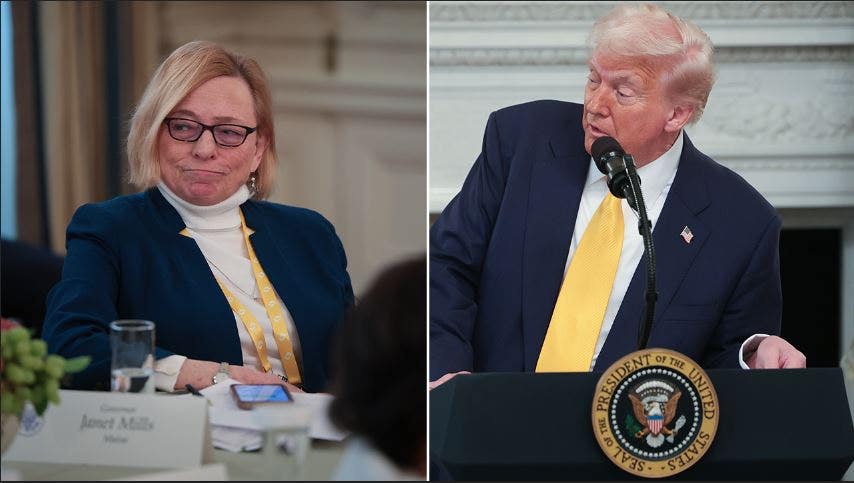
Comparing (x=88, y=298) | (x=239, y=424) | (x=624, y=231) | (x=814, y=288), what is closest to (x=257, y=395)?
(x=239, y=424)

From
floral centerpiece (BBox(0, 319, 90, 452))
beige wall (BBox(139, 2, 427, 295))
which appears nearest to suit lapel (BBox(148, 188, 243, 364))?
beige wall (BBox(139, 2, 427, 295))

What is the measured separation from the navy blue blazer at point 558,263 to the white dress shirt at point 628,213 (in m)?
0.02

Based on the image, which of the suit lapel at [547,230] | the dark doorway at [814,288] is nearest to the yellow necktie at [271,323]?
the suit lapel at [547,230]

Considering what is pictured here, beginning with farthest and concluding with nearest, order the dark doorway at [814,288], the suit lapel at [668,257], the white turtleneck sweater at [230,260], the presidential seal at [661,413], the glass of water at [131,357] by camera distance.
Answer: the dark doorway at [814,288], the suit lapel at [668,257], the white turtleneck sweater at [230,260], the presidential seal at [661,413], the glass of water at [131,357]

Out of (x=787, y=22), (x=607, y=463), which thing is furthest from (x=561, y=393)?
(x=787, y=22)

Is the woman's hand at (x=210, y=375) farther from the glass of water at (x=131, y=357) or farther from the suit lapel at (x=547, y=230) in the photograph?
the suit lapel at (x=547, y=230)

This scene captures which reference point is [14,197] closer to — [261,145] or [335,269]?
[261,145]

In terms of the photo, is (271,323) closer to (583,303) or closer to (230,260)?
(230,260)

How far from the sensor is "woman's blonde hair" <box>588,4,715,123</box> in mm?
2812

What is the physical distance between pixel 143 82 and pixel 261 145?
292mm

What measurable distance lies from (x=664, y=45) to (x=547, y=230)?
53 cm

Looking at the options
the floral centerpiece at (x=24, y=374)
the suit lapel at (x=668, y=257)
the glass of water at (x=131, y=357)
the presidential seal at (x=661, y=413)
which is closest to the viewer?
the floral centerpiece at (x=24, y=374)

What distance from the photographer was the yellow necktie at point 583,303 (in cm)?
273

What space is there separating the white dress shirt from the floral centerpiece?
1.21 metres
